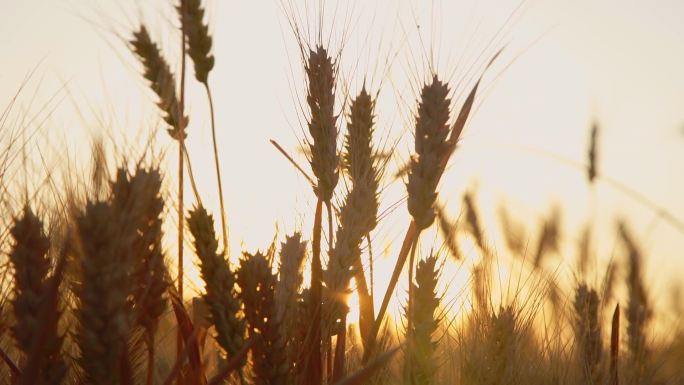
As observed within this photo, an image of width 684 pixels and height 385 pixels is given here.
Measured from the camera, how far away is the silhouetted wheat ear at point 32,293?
4.73 feet

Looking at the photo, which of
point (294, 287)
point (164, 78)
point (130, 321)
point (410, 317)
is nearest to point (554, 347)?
point (410, 317)

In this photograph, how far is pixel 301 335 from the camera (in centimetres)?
191

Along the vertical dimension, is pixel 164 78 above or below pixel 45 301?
above

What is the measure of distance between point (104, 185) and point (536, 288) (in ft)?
4.73

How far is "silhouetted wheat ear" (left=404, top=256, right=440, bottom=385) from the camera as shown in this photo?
7.45 ft

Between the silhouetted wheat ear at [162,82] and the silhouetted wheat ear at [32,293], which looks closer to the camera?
the silhouetted wheat ear at [32,293]

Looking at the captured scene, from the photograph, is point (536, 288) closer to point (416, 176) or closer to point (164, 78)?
point (416, 176)

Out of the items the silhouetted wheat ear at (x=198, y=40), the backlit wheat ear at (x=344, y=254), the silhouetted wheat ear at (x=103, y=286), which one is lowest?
the silhouetted wheat ear at (x=103, y=286)

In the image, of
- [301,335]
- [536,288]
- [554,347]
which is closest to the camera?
[301,335]

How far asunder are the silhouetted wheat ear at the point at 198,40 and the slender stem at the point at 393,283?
0.65 m

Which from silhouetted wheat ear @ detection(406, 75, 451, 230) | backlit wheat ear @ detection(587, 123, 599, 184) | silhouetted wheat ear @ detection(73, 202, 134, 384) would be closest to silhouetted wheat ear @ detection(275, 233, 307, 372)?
silhouetted wheat ear @ detection(406, 75, 451, 230)

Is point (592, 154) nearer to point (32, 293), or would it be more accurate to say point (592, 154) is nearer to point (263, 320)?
point (263, 320)

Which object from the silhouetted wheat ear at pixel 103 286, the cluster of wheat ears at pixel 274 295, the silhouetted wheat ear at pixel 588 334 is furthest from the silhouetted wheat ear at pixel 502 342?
the silhouetted wheat ear at pixel 103 286

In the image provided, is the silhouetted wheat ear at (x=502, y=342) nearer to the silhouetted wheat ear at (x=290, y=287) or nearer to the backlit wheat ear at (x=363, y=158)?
the backlit wheat ear at (x=363, y=158)
